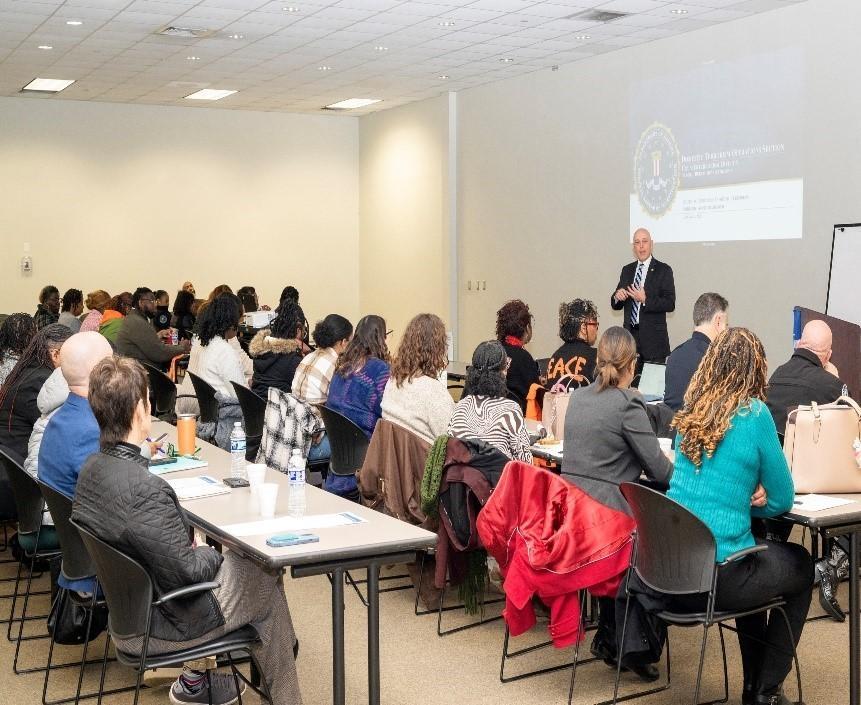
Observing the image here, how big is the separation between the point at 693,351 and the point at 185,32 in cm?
597

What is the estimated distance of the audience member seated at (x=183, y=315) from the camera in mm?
11167

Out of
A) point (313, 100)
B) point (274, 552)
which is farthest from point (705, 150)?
point (274, 552)

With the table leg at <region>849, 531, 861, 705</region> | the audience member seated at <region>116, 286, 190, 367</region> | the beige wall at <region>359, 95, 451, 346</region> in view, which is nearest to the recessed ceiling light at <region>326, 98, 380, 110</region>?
the beige wall at <region>359, 95, 451, 346</region>

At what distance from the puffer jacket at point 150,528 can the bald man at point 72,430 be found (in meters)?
0.71

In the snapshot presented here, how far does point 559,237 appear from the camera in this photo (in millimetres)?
11000

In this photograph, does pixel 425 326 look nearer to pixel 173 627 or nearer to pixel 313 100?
pixel 173 627

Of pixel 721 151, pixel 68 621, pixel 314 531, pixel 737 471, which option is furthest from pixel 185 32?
pixel 737 471

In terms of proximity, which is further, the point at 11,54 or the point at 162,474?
the point at 11,54

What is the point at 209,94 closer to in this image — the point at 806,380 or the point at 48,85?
the point at 48,85

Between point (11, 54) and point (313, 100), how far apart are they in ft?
13.6

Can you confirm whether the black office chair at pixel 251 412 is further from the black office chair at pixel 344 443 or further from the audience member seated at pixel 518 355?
the audience member seated at pixel 518 355

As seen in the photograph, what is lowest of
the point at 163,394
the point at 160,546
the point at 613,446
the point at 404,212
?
the point at 163,394

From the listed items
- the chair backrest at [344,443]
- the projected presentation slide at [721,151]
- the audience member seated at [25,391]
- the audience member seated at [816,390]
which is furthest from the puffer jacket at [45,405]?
the projected presentation slide at [721,151]

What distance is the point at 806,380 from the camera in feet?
15.6
